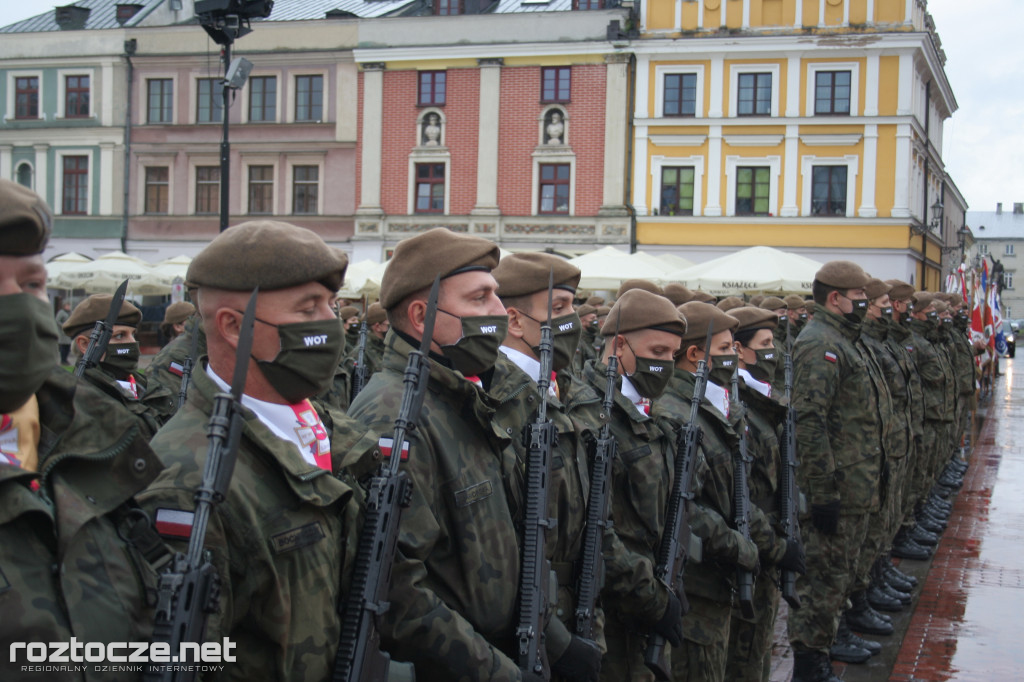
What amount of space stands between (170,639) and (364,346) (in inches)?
329

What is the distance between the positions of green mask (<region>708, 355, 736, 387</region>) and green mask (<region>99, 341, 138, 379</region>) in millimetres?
3454

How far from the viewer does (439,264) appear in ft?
10.5

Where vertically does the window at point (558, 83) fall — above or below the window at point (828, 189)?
above

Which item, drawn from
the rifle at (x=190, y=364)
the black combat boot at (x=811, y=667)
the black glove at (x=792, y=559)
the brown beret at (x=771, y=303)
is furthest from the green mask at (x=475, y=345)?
the brown beret at (x=771, y=303)

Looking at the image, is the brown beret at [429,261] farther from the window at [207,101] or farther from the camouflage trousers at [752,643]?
the window at [207,101]

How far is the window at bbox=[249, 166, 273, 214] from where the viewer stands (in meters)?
33.6

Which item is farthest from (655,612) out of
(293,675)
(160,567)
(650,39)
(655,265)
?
(650,39)

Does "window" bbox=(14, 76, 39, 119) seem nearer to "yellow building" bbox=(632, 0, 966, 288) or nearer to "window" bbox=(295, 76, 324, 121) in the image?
"window" bbox=(295, 76, 324, 121)

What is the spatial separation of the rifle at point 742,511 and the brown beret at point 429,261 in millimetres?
2177

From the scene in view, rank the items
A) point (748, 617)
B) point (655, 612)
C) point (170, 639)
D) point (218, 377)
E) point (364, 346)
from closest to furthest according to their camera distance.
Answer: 1. point (170, 639)
2. point (218, 377)
3. point (655, 612)
4. point (748, 617)
5. point (364, 346)

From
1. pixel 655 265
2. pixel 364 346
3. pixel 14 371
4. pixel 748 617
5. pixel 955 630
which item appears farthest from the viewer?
pixel 655 265

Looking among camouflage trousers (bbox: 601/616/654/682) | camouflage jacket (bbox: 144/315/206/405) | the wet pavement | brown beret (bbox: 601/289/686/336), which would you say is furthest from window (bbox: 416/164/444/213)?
camouflage trousers (bbox: 601/616/654/682)

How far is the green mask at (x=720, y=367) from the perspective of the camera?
5410 millimetres

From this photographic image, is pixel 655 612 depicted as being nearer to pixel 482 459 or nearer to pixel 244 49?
pixel 482 459
